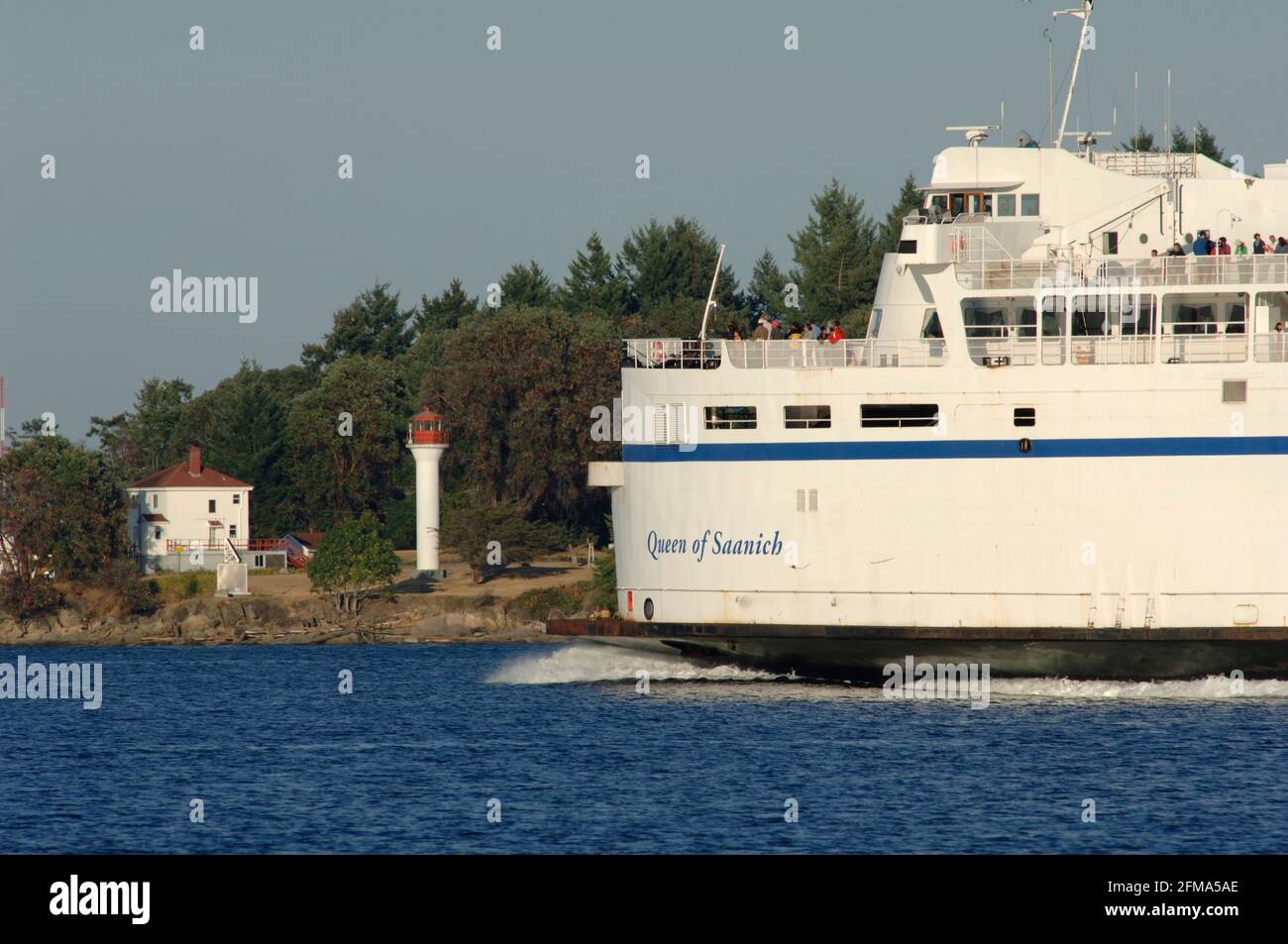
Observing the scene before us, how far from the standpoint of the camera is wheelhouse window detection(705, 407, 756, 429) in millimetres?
35562

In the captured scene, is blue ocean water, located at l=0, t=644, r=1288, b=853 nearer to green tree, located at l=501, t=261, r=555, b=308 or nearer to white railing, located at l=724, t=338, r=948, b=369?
white railing, located at l=724, t=338, r=948, b=369

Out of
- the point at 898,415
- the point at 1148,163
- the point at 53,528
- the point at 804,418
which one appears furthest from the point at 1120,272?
the point at 53,528

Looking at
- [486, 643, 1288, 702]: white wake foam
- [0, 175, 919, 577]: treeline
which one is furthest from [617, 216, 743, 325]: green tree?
[486, 643, 1288, 702]: white wake foam

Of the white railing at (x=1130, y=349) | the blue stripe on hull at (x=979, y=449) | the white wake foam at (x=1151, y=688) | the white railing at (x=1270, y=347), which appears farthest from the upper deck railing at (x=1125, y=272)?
the white wake foam at (x=1151, y=688)

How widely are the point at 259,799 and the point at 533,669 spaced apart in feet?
56.7

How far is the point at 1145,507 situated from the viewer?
111 ft

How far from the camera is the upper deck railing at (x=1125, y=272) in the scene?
34.9 metres

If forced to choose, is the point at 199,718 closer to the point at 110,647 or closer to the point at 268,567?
the point at 110,647

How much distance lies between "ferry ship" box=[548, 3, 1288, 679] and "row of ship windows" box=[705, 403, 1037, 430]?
4cm

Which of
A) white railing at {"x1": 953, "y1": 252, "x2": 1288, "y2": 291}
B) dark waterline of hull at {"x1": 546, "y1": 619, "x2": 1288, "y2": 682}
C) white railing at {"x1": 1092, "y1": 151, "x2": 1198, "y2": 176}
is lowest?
dark waterline of hull at {"x1": 546, "y1": 619, "x2": 1288, "y2": 682}

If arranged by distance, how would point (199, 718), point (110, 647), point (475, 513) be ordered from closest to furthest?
point (199, 718) < point (110, 647) < point (475, 513)

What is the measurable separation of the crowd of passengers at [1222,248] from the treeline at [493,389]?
3650 cm

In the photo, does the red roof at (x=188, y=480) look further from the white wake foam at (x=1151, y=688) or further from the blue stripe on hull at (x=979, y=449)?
the white wake foam at (x=1151, y=688)

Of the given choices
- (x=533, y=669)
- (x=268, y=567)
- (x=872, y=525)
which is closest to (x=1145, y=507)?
(x=872, y=525)
